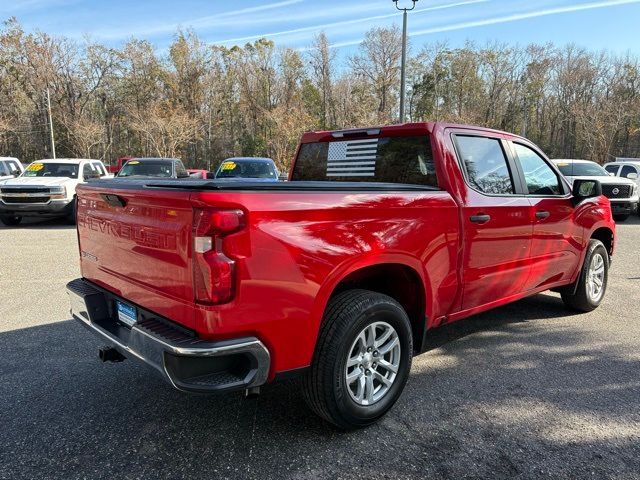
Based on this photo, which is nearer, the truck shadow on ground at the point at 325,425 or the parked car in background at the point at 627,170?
the truck shadow on ground at the point at 325,425

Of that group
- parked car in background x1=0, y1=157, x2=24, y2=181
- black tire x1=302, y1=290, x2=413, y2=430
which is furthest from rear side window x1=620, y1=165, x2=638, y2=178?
parked car in background x1=0, y1=157, x2=24, y2=181

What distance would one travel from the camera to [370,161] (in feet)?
13.4

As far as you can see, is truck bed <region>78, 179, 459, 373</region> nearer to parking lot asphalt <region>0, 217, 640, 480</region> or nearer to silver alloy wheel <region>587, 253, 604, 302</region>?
parking lot asphalt <region>0, 217, 640, 480</region>

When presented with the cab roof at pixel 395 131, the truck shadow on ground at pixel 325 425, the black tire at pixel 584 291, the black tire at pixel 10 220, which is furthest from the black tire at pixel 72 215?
the black tire at pixel 584 291

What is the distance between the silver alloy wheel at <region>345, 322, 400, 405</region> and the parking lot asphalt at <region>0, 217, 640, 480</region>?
9.2 inches

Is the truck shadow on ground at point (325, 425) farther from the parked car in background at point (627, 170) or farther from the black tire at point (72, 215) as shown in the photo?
the parked car in background at point (627, 170)

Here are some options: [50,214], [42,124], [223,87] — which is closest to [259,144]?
[223,87]

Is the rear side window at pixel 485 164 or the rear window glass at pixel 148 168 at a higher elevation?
the rear side window at pixel 485 164

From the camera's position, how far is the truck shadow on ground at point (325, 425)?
8.74 ft

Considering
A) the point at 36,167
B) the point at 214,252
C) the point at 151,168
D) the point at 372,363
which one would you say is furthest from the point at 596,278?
the point at 36,167

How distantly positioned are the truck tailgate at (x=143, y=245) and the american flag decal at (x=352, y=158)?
1.98m

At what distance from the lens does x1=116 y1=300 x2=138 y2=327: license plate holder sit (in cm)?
289

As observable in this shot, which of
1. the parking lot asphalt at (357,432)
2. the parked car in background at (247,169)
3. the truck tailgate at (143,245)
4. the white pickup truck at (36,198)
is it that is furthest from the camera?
the parked car in background at (247,169)

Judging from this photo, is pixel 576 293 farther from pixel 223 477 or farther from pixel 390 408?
pixel 223 477
